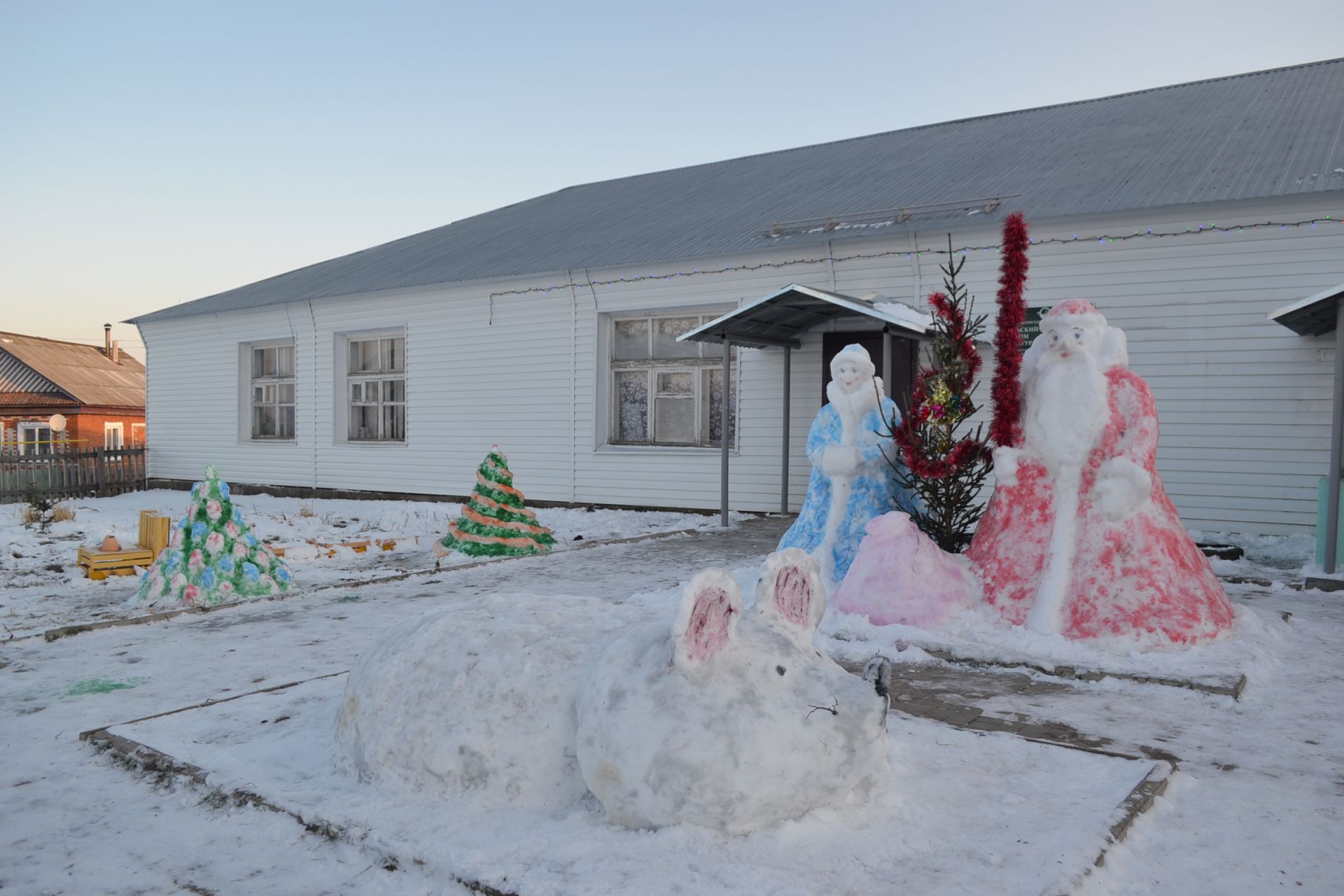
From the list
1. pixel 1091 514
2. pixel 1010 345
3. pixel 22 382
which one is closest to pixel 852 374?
pixel 1010 345

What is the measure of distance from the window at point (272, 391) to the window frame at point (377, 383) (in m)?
1.42

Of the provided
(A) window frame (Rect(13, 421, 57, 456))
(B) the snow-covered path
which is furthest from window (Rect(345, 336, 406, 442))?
(A) window frame (Rect(13, 421, 57, 456))

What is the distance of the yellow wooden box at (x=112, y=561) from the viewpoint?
7.50 m

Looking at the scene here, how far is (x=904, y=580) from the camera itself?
17.4ft

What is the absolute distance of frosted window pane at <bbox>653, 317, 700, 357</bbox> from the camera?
12578 mm

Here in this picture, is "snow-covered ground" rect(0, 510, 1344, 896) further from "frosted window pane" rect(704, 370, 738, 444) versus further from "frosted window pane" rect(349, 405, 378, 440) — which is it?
"frosted window pane" rect(349, 405, 378, 440)

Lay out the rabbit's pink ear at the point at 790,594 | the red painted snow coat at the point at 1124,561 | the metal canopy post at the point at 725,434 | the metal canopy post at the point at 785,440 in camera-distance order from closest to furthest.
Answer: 1. the rabbit's pink ear at the point at 790,594
2. the red painted snow coat at the point at 1124,561
3. the metal canopy post at the point at 725,434
4. the metal canopy post at the point at 785,440

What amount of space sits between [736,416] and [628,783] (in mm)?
9611

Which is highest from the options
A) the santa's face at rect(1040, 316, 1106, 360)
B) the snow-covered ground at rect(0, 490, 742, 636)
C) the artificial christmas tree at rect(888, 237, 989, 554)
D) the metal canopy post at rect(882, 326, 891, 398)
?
the metal canopy post at rect(882, 326, 891, 398)

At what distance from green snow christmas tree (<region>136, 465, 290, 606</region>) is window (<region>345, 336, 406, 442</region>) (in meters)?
8.68

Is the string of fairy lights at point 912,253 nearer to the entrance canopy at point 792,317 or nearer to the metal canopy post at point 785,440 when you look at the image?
the entrance canopy at point 792,317

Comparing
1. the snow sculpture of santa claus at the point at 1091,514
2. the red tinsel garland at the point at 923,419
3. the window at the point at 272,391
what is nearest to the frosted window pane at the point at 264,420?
the window at the point at 272,391

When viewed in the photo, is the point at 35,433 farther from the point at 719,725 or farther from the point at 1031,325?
the point at 719,725

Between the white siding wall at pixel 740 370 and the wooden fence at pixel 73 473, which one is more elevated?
the white siding wall at pixel 740 370
